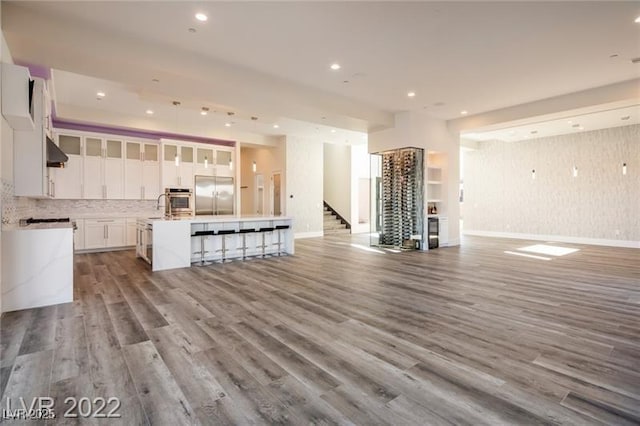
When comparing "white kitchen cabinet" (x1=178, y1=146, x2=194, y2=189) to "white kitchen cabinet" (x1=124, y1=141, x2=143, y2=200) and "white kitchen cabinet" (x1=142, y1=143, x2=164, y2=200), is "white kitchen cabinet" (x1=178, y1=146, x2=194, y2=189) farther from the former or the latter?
"white kitchen cabinet" (x1=124, y1=141, x2=143, y2=200)

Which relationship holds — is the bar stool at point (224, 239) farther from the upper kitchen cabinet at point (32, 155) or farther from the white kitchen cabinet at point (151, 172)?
the white kitchen cabinet at point (151, 172)

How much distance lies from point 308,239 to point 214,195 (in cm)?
342

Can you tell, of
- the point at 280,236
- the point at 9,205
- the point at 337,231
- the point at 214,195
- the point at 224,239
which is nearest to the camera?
the point at 9,205

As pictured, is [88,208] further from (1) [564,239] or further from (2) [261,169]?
(1) [564,239]

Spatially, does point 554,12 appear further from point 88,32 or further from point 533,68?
point 88,32

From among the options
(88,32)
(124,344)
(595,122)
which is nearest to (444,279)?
(124,344)

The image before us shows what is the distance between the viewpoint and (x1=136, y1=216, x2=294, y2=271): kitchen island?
608 cm

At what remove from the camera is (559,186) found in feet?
34.5

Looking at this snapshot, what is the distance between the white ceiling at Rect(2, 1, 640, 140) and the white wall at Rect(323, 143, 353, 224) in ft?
21.1

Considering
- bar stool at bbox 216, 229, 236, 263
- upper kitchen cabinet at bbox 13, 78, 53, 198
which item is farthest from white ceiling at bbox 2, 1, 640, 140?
bar stool at bbox 216, 229, 236, 263

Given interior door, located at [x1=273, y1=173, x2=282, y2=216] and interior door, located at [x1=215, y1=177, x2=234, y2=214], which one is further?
interior door, located at [x1=273, y1=173, x2=282, y2=216]

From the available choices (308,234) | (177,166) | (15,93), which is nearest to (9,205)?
(15,93)

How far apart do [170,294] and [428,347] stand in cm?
344

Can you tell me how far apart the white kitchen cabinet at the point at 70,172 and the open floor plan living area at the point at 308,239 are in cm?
4
